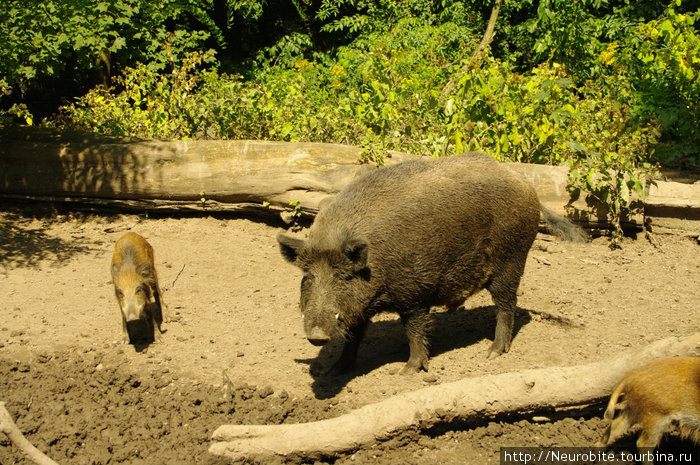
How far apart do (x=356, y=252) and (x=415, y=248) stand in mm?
487

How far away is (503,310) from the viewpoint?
5062 mm

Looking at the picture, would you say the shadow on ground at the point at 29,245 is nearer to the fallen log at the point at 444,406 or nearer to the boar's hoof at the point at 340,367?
the boar's hoof at the point at 340,367

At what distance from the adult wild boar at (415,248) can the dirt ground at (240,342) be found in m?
0.44

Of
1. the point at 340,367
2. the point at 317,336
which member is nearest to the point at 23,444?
the point at 317,336

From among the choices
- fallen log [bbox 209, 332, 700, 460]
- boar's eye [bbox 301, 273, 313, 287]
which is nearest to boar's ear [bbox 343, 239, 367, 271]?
boar's eye [bbox 301, 273, 313, 287]

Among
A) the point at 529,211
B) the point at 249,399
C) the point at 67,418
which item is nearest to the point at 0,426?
the point at 67,418

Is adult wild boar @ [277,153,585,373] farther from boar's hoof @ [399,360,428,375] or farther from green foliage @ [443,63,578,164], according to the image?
green foliage @ [443,63,578,164]

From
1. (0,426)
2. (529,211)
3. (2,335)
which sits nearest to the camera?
(0,426)

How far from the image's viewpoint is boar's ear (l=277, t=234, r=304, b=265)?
4344 mm

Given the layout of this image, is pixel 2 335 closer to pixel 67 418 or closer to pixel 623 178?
pixel 67 418

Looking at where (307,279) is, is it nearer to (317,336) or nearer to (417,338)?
(317,336)

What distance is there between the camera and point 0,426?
3637mm

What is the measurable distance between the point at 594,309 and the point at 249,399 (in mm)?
3120

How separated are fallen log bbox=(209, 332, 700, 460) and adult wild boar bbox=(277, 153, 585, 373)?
0.65 m
